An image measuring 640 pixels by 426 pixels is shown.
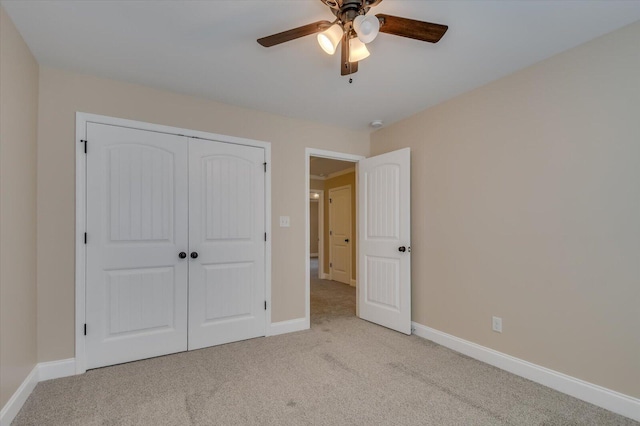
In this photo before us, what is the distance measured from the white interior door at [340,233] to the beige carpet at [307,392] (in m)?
3.50

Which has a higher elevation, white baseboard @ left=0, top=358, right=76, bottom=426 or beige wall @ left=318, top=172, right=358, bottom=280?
beige wall @ left=318, top=172, right=358, bottom=280

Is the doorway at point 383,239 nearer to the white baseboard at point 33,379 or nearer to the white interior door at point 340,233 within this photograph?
the white baseboard at point 33,379

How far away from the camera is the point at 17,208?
1940mm

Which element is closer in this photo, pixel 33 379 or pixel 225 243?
pixel 33 379

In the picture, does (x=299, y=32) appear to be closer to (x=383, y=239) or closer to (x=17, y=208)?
(x=17, y=208)

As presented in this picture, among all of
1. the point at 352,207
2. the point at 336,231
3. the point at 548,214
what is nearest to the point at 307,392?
the point at 548,214

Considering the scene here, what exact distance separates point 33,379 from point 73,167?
158cm

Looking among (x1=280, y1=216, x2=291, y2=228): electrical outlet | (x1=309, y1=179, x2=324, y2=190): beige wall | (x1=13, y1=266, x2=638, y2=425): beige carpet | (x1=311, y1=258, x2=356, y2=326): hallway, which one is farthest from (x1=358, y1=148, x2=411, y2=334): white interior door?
(x1=309, y1=179, x2=324, y2=190): beige wall

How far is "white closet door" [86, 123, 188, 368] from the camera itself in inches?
98.5

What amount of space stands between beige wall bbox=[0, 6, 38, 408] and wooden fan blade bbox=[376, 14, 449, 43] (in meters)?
2.14

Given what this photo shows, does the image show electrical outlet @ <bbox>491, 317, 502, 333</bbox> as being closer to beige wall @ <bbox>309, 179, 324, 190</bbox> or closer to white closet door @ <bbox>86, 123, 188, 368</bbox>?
white closet door @ <bbox>86, 123, 188, 368</bbox>

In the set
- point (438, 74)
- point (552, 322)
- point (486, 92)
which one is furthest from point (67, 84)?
point (552, 322)

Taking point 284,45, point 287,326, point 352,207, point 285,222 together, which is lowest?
point 287,326

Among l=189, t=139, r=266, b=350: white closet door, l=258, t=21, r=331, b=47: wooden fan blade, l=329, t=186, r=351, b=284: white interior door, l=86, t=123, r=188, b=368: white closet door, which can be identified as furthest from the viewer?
l=329, t=186, r=351, b=284: white interior door
